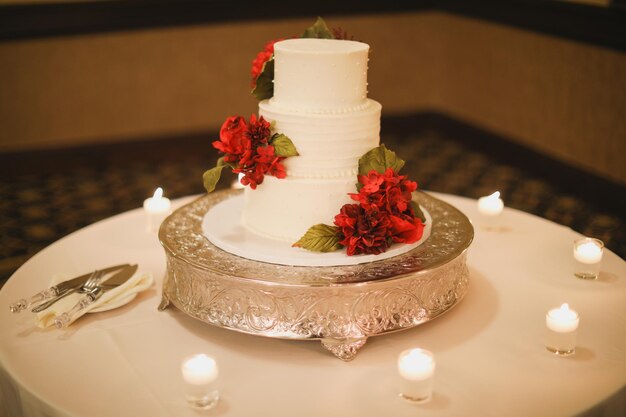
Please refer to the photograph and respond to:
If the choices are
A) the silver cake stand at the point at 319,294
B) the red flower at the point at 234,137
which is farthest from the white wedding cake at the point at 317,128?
the silver cake stand at the point at 319,294

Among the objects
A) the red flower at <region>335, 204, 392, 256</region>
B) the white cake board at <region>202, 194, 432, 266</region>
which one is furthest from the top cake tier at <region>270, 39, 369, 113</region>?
the white cake board at <region>202, 194, 432, 266</region>

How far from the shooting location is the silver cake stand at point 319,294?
7.39 feet

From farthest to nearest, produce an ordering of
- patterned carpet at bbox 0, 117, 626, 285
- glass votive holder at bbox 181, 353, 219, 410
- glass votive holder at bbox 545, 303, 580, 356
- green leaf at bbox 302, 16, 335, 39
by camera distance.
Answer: patterned carpet at bbox 0, 117, 626, 285 → green leaf at bbox 302, 16, 335, 39 → glass votive holder at bbox 545, 303, 580, 356 → glass votive holder at bbox 181, 353, 219, 410

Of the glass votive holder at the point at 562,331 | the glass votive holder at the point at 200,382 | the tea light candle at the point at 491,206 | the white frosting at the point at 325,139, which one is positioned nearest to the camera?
the glass votive holder at the point at 200,382

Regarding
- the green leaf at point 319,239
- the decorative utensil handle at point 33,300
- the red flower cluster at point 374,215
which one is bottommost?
the decorative utensil handle at point 33,300

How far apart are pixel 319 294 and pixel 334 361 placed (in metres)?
0.20

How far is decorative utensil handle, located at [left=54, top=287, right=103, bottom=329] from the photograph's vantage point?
2414 mm

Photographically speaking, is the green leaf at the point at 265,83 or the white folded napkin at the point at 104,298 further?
the green leaf at the point at 265,83

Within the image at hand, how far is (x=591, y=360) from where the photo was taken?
87.5 inches

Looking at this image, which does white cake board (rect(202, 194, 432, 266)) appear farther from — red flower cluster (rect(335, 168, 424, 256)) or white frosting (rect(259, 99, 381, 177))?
white frosting (rect(259, 99, 381, 177))

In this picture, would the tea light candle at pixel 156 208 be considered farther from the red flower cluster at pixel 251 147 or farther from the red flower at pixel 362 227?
the red flower at pixel 362 227

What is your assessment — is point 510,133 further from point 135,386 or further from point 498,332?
point 135,386

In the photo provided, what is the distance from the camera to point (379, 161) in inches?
97.2

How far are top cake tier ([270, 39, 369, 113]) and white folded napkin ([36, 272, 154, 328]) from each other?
2.47 ft
